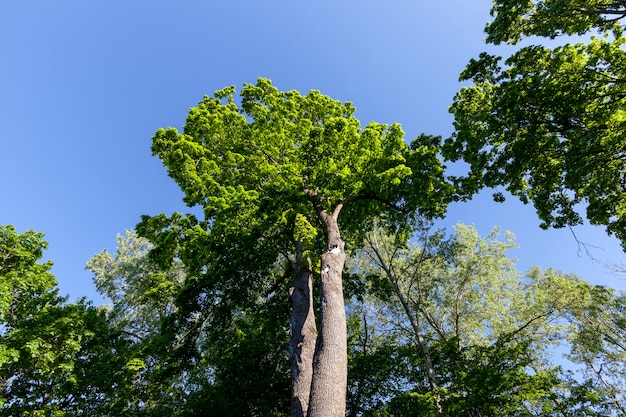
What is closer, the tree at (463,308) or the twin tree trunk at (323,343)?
the twin tree trunk at (323,343)

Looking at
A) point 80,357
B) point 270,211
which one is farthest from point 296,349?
point 80,357

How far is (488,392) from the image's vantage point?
955 cm

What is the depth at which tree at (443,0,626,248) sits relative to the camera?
8570 millimetres

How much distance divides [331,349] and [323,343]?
0.21 metres

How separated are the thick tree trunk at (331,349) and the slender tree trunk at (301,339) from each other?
0.91 m

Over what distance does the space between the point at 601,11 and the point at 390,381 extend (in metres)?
13.1

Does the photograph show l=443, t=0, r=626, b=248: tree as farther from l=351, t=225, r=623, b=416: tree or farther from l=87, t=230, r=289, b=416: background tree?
l=87, t=230, r=289, b=416: background tree

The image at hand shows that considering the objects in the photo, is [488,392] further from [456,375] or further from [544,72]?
[544,72]

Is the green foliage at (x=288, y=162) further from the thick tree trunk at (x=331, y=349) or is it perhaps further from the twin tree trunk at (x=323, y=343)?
the thick tree trunk at (x=331, y=349)

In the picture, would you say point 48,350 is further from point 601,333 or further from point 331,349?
point 601,333

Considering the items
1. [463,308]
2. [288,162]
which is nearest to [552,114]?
[288,162]

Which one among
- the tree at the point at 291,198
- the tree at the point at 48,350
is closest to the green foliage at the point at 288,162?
the tree at the point at 291,198

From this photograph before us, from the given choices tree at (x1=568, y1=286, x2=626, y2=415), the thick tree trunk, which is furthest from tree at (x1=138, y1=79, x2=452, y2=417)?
tree at (x1=568, y1=286, x2=626, y2=415)

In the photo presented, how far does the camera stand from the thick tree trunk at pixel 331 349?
5.57 meters
